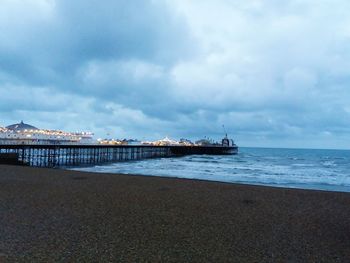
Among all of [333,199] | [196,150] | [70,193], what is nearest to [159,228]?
[70,193]

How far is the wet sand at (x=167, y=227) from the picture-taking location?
193 inches

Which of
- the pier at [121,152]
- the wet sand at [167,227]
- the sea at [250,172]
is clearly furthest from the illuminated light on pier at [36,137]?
the wet sand at [167,227]

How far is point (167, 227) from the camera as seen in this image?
646 centimetres

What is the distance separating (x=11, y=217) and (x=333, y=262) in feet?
19.7

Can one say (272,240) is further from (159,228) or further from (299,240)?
(159,228)

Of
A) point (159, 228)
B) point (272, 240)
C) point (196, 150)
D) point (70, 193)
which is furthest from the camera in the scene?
point (196, 150)

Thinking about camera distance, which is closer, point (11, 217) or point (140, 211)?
point (11, 217)

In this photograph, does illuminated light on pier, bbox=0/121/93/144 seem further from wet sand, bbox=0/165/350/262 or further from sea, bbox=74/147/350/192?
wet sand, bbox=0/165/350/262

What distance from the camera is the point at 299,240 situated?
231 inches

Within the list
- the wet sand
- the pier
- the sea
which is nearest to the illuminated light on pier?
the pier

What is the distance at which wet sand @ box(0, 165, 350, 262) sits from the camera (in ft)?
16.1

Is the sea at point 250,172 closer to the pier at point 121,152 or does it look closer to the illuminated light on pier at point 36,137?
the pier at point 121,152

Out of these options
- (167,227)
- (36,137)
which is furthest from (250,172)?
(36,137)

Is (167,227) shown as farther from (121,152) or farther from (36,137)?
(36,137)
